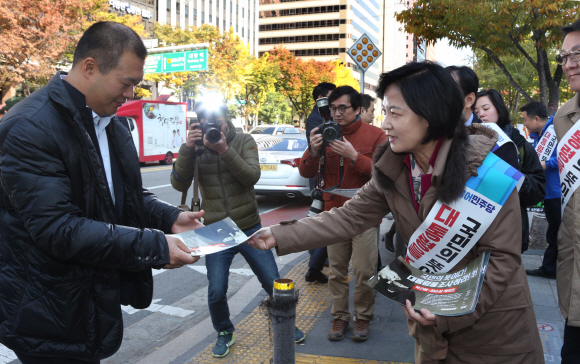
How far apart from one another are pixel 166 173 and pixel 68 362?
16797 millimetres

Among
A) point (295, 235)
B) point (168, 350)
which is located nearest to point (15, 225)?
point (295, 235)

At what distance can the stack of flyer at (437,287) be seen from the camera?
1.77m

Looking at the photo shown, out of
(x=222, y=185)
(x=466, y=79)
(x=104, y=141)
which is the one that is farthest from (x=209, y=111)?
(x=466, y=79)

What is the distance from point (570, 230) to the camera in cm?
228

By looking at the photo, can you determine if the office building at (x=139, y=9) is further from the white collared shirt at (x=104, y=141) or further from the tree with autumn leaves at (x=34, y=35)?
the white collared shirt at (x=104, y=141)

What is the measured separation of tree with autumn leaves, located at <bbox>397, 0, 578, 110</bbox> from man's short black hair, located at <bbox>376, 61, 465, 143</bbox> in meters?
7.06

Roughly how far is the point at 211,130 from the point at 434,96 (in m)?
2.11

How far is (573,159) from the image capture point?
7.50ft

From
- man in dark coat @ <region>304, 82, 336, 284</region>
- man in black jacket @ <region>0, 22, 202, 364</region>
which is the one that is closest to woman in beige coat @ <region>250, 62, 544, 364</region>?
man in black jacket @ <region>0, 22, 202, 364</region>

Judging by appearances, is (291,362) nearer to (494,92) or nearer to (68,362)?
(68,362)

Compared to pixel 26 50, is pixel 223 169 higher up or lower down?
lower down

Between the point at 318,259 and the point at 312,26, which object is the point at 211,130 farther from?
the point at 312,26

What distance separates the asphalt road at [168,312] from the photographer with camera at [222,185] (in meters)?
0.75

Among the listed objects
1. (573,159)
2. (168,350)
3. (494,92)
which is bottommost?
(168,350)
